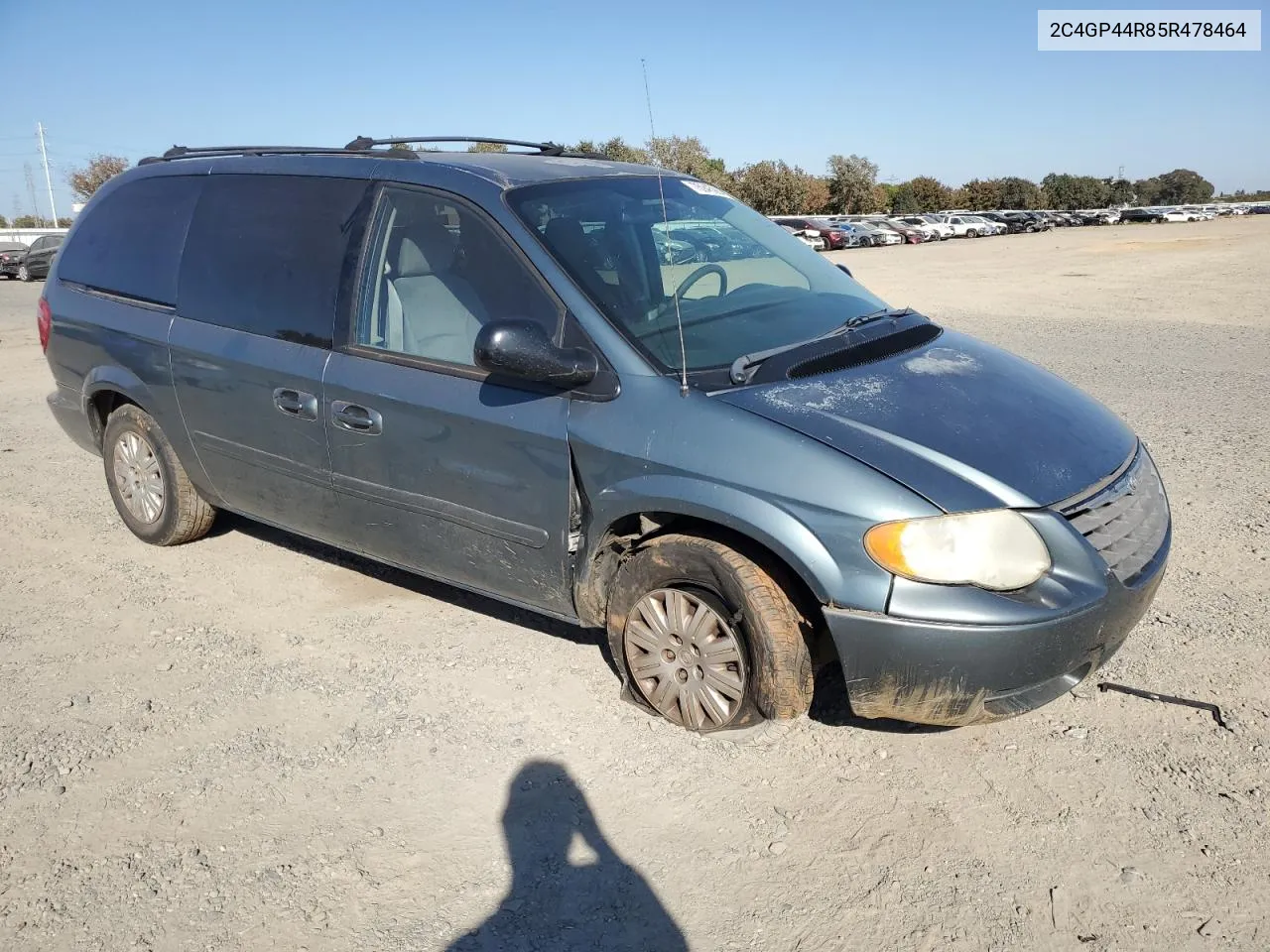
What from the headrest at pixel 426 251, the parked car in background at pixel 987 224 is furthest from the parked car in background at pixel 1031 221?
the headrest at pixel 426 251

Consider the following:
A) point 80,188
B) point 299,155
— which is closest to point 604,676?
point 299,155

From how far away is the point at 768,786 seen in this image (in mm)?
3219

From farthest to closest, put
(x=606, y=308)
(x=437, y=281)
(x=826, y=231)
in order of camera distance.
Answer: (x=826, y=231) → (x=437, y=281) → (x=606, y=308)

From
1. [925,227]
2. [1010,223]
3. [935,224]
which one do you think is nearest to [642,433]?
[925,227]

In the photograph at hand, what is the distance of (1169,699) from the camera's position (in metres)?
3.57

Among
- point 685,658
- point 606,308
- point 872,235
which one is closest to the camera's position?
point 685,658

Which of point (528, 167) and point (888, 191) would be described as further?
point (888, 191)

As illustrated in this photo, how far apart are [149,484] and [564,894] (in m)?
3.59

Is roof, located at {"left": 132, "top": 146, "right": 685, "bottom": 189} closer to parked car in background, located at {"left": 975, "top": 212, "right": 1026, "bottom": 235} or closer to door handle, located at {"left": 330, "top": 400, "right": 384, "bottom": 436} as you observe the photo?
door handle, located at {"left": 330, "top": 400, "right": 384, "bottom": 436}

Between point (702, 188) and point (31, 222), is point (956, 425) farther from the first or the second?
point (31, 222)

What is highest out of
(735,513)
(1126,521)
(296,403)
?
(296,403)

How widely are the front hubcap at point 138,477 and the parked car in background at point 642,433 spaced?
1.32ft

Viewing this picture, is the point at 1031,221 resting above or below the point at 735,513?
above

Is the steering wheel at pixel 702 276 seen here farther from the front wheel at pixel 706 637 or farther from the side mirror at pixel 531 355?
the front wheel at pixel 706 637
